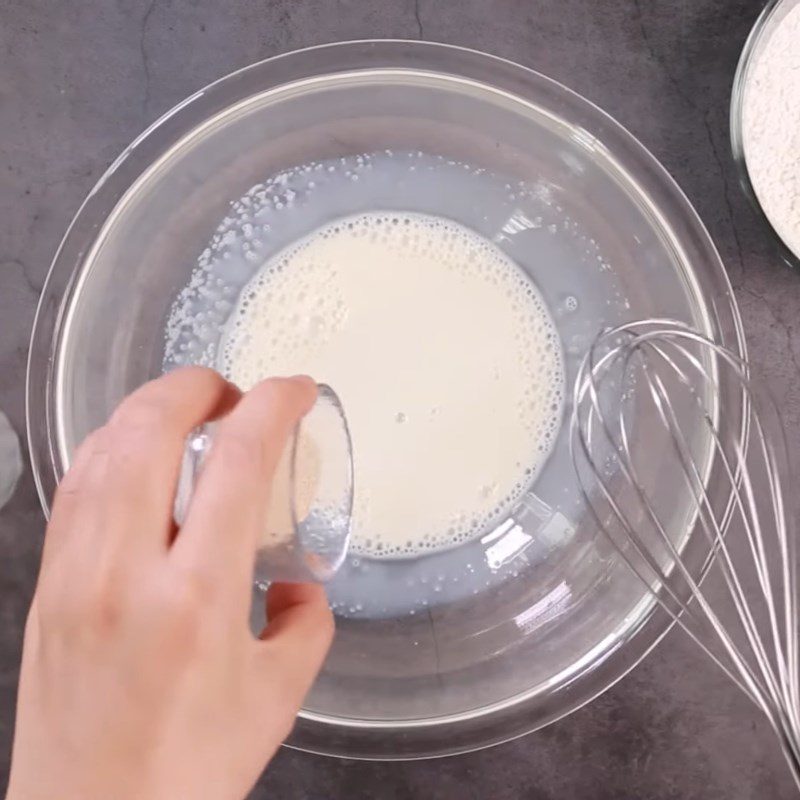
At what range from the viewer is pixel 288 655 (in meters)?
0.46

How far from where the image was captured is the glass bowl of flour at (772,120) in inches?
25.2

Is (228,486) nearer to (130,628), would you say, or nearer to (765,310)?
(130,628)

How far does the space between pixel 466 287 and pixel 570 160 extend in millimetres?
122

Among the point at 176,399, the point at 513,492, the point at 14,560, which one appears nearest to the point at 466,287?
the point at 513,492

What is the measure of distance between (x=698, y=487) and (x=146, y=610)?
1.27ft

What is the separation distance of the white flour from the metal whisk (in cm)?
12

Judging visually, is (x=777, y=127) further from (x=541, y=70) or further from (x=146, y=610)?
(x=146, y=610)

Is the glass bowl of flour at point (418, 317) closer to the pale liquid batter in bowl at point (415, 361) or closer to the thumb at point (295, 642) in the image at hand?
the pale liquid batter in bowl at point (415, 361)

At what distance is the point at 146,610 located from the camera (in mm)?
404

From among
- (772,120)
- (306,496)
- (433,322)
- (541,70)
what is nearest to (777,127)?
(772,120)

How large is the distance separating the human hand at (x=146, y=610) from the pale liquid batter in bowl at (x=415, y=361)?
250mm

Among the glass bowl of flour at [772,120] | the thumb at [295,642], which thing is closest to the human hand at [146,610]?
the thumb at [295,642]

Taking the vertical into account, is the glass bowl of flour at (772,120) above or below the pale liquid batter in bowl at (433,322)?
above

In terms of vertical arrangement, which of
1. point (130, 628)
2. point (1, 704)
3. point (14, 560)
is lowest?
Answer: point (1, 704)
